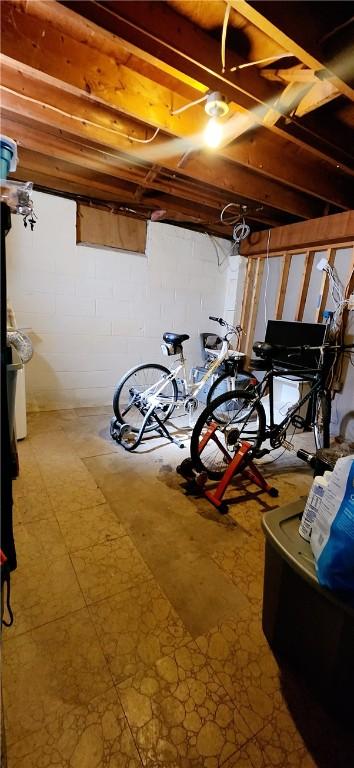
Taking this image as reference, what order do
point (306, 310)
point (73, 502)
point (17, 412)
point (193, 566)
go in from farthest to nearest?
point (306, 310)
point (17, 412)
point (73, 502)
point (193, 566)

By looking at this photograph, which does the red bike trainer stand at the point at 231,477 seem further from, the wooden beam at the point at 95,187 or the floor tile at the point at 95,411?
the wooden beam at the point at 95,187

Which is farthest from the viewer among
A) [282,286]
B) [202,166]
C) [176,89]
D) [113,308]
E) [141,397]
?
[282,286]

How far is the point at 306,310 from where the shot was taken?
147 inches

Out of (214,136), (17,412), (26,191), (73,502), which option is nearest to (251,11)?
(214,136)

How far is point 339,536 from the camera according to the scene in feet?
2.56

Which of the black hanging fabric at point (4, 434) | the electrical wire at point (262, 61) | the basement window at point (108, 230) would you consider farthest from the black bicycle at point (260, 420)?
the basement window at point (108, 230)

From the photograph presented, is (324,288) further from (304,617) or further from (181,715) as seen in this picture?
(181,715)

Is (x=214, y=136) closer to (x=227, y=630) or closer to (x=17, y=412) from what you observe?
(x=17, y=412)

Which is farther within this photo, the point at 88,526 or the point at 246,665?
the point at 88,526

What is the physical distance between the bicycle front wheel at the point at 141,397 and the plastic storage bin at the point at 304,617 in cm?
189

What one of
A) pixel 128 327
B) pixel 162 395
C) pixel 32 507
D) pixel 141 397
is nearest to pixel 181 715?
pixel 32 507

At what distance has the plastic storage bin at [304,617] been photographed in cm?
84

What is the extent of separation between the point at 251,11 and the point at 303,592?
82.4 inches

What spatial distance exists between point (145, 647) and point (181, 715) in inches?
9.3
